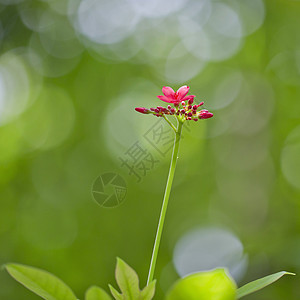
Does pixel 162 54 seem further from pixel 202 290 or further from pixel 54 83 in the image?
pixel 202 290

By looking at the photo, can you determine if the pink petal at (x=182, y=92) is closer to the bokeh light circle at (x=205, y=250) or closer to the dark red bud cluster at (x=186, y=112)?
the dark red bud cluster at (x=186, y=112)

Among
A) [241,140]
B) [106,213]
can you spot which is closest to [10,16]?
[106,213]

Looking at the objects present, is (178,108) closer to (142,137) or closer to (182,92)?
(182,92)

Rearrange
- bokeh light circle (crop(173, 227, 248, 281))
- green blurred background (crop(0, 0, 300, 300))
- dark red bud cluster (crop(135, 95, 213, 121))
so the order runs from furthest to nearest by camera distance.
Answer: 1. bokeh light circle (crop(173, 227, 248, 281))
2. green blurred background (crop(0, 0, 300, 300))
3. dark red bud cluster (crop(135, 95, 213, 121))

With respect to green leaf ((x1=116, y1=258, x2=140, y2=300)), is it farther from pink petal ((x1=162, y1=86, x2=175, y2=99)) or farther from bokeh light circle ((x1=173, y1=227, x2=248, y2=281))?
bokeh light circle ((x1=173, y1=227, x2=248, y2=281))

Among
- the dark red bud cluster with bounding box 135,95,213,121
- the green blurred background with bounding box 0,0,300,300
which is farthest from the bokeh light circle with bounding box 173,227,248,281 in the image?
the dark red bud cluster with bounding box 135,95,213,121
